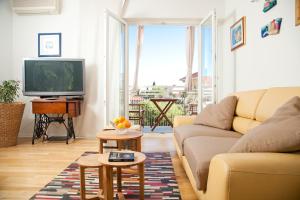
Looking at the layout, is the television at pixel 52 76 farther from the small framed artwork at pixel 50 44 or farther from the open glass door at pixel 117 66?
the open glass door at pixel 117 66

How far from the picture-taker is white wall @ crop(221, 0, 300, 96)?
2.41 m

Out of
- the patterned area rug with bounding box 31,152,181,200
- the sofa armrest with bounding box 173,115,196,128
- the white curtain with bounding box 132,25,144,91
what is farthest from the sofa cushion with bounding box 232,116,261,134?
the white curtain with bounding box 132,25,144,91

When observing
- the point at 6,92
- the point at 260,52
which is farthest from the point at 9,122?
the point at 260,52

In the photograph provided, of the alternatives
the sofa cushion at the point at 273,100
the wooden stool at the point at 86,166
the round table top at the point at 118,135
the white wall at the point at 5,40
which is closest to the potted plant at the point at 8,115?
the white wall at the point at 5,40

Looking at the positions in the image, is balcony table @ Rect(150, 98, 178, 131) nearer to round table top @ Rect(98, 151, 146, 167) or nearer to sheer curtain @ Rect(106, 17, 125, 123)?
sheer curtain @ Rect(106, 17, 125, 123)

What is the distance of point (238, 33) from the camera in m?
3.87

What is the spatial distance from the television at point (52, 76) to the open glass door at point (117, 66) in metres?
0.50

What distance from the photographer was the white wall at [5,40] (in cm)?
470

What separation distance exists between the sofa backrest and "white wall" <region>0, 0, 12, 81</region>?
12.7ft

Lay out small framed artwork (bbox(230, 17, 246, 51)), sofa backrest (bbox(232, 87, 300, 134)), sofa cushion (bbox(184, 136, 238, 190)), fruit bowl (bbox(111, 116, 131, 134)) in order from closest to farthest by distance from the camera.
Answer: sofa cushion (bbox(184, 136, 238, 190)), sofa backrest (bbox(232, 87, 300, 134)), fruit bowl (bbox(111, 116, 131, 134)), small framed artwork (bbox(230, 17, 246, 51))

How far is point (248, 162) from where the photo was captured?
1170 millimetres

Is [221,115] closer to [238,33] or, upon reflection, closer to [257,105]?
[257,105]

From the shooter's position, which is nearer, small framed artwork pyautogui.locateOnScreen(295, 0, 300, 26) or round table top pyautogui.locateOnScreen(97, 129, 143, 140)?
small framed artwork pyautogui.locateOnScreen(295, 0, 300, 26)

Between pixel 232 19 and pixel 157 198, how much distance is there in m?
3.16
